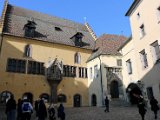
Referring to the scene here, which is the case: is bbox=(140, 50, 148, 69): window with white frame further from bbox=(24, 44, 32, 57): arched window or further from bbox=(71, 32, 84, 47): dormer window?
bbox=(24, 44, 32, 57): arched window

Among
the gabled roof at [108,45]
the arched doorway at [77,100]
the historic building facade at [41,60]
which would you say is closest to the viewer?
the historic building facade at [41,60]

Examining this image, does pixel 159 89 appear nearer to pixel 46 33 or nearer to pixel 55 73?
pixel 55 73

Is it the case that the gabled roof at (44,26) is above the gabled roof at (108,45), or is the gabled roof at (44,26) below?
above

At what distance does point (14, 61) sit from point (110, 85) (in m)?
14.1

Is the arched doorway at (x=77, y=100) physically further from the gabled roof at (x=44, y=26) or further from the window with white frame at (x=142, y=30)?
the window with white frame at (x=142, y=30)

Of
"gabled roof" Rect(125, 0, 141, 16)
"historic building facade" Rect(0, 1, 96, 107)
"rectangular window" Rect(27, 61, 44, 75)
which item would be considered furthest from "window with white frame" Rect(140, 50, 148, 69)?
"rectangular window" Rect(27, 61, 44, 75)

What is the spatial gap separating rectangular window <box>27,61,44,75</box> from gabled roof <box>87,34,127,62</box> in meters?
8.14

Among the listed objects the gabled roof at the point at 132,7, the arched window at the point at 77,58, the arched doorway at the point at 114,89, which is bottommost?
the arched doorway at the point at 114,89

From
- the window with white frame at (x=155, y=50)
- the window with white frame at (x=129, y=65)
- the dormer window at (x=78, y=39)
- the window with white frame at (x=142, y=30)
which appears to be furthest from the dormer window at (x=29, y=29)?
the window with white frame at (x=155, y=50)

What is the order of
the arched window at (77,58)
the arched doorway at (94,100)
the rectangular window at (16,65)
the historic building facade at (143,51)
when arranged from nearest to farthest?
the historic building facade at (143,51)
the rectangular window at (16,65)
the arched doorway at (94,100)
the arched window at (77,58)

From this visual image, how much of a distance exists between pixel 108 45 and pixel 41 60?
11.0 m

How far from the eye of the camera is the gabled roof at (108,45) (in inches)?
1207

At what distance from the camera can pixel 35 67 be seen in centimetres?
2925

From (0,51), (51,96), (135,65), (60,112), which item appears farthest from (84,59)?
(60,112)
